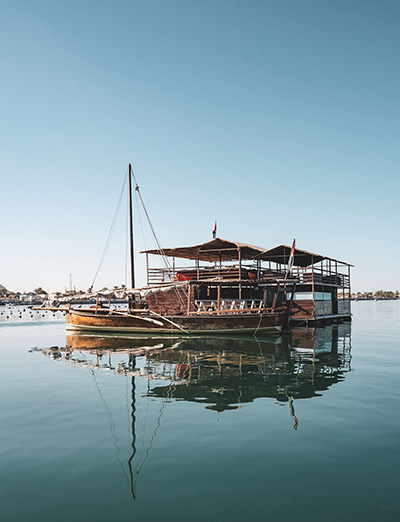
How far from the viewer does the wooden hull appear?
2625cm

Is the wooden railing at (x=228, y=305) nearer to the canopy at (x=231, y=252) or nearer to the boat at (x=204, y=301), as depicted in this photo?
the boat at (x=204, y=301)

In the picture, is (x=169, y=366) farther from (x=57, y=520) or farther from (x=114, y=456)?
(x=57, y=520)

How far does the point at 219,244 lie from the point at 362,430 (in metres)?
24.1

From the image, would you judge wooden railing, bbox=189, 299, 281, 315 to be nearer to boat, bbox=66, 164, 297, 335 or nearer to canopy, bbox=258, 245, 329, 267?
boat, bbox=66, 164, 297, 335

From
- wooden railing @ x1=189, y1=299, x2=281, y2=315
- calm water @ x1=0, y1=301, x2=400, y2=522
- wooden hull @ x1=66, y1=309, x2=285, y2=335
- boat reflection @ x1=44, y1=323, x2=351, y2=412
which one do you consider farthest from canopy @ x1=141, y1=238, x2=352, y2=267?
calm water @ x1=0, y1=301, x2=400, y2=522

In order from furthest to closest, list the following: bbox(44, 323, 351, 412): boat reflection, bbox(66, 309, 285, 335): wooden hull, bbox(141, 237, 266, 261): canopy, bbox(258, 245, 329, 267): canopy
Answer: bbox(258, 245, 329, 267): canopy
bbox(141, 237, 266, 261): canopy
bbox(66, 309, 285, 335): wooden hull
bbox(44, 323, 351, 412): boat reflection

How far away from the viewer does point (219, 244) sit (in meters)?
31.6

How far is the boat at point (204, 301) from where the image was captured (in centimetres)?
2706

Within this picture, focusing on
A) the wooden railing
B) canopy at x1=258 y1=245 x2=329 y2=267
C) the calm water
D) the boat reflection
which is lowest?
the boat reflection

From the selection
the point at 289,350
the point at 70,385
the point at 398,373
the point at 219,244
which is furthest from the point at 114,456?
the point at 219,244

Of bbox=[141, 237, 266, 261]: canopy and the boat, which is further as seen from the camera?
bbox=[141, 237, 266, 261]: canopy

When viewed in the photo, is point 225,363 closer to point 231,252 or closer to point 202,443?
point 202,443

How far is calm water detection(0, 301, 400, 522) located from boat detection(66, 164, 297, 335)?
11.2 m

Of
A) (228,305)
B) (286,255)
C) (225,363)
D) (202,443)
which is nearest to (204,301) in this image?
(228,305)
